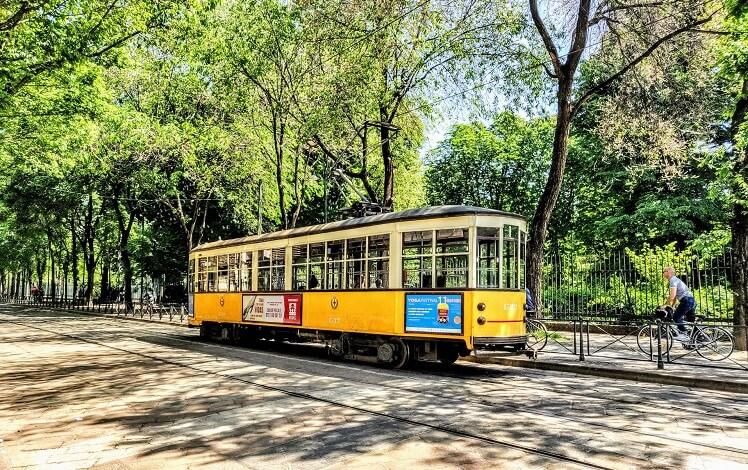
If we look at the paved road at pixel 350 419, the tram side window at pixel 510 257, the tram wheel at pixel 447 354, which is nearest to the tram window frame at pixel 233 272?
the paved road at pixel 350 419

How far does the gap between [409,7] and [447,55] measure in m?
2.24

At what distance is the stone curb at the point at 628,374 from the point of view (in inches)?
387

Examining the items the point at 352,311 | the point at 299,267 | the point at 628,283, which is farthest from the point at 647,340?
the point at 299,267

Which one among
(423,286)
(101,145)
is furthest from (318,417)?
(101,145)

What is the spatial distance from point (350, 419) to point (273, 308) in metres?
8.71

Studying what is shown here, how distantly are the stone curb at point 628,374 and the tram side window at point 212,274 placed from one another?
9159mm

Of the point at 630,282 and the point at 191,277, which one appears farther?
the point at 191,277

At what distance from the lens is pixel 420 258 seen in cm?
1184

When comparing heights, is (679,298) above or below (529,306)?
above

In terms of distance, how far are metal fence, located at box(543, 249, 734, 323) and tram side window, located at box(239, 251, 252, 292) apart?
383 inches

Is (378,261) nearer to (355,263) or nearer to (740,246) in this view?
(355,263)

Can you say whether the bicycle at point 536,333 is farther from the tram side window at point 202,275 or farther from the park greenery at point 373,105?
the tram side window at point 202,275

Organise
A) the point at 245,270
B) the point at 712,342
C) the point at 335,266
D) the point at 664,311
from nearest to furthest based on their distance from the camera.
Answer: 1. the point at 712,342
2. the point at 335,266
3. the point at 664,311
4. the point at 245,270

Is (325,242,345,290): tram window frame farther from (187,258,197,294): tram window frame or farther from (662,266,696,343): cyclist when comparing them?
(187,258,197,294): tram window frame
